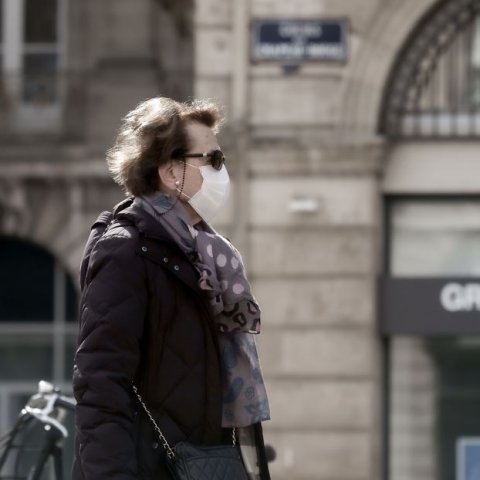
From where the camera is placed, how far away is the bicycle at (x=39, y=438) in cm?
668

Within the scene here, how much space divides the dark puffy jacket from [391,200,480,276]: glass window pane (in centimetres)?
1222

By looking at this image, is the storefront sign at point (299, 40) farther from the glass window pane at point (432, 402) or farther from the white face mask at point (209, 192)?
the white face mask at point (209, 192)

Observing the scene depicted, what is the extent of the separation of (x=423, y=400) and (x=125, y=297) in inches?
487

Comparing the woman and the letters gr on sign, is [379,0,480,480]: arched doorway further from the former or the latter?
the woman

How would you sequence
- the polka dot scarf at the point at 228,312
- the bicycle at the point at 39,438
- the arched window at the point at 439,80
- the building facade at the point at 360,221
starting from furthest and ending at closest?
1. the arched window at the point at 439,80
2. the building facade at the point at 360,221
3. the bicycle at the point at 39,438
4. the polka dot scarf at the point at 228,312

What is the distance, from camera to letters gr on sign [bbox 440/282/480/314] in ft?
53.2

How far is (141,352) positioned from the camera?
4617 mm

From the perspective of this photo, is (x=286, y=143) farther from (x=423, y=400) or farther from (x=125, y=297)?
(x=125, y=297)

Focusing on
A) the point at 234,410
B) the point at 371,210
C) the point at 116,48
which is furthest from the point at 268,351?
the point at 234,410

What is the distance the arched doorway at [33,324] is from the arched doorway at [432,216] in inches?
143

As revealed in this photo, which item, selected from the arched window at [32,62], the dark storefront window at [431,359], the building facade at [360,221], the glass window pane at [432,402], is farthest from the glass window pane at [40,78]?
the glass window pane at [432,402]

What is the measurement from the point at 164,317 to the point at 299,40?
12.2 m

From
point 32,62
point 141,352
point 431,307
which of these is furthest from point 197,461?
point 32,62

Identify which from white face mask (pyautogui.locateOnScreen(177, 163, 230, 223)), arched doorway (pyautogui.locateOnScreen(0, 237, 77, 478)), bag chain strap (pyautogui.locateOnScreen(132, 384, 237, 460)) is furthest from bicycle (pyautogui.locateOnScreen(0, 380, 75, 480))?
arched doorway (pyautogui.locateOnScreen(0, 237, 77, 478))
